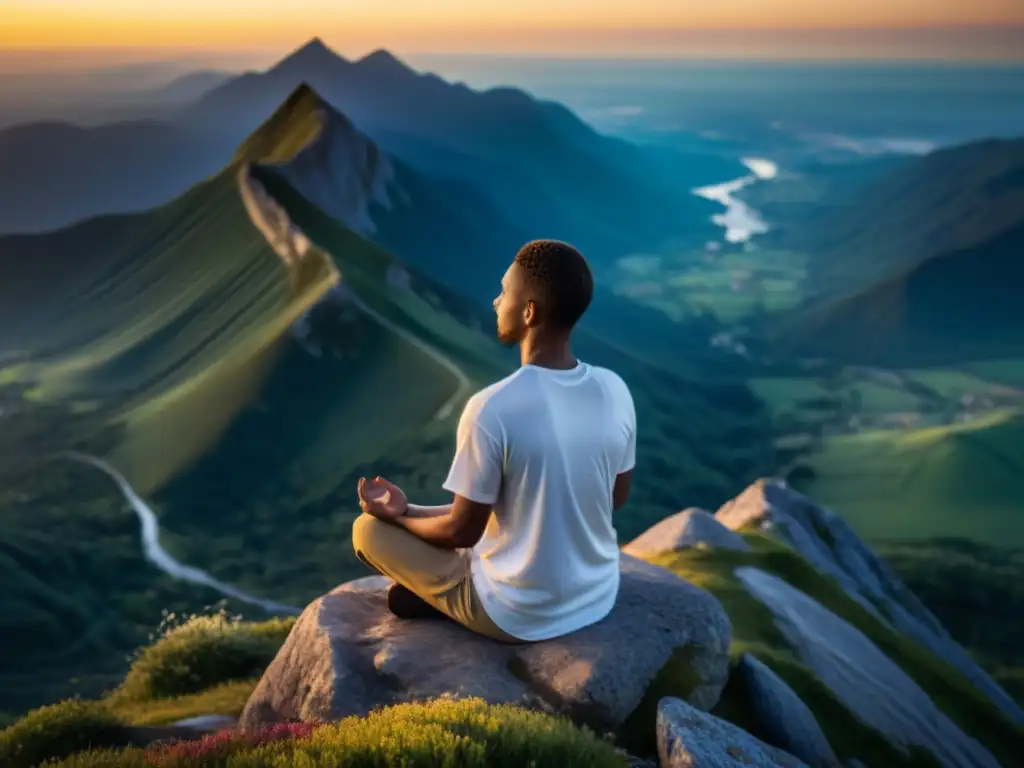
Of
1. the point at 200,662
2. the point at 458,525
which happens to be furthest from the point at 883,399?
the point at 458,525

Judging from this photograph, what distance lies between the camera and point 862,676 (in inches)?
831

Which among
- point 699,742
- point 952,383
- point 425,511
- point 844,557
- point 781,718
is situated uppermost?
point 425,511

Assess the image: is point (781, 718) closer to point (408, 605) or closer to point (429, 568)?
point (408, 605)

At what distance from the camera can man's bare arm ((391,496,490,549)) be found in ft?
27.1

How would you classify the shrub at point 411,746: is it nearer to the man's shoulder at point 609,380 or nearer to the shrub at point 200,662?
the man's shoulder at point 609,380

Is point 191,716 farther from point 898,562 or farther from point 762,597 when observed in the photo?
point 898,562

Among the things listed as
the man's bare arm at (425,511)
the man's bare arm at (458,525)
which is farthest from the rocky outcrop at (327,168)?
the man's bare arm at (458,525)

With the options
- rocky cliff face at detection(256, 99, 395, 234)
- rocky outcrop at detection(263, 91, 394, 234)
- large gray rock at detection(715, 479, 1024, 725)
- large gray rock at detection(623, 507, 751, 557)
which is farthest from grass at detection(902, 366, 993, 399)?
large gray rock at detection(623, 507, 751, 557)

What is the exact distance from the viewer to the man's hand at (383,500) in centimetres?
941

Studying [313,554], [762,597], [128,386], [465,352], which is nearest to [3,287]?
[128,386]

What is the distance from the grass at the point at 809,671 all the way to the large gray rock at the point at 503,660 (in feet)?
9.56

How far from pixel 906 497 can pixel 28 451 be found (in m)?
119

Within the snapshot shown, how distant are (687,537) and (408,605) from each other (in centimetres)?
1812

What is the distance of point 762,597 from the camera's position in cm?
2280
